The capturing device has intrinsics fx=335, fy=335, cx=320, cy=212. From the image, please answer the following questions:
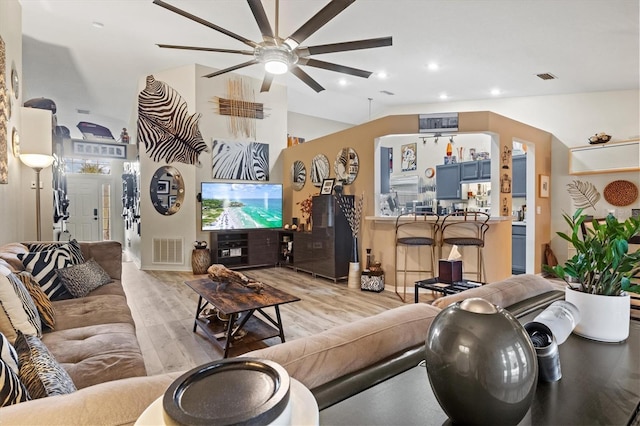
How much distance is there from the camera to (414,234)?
14.7 feet

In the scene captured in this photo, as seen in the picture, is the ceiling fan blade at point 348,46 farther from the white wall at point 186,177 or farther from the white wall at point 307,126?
the white wall at point 307,126

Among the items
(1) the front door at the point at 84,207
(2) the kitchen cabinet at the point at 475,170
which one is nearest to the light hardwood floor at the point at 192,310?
(2) the kitchen cabinet at the point at 475,170

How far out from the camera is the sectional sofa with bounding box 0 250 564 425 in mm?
597

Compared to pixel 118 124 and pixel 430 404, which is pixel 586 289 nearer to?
pixel 430 404

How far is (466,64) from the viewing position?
4.82 meters

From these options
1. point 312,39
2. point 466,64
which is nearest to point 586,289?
point 312,39

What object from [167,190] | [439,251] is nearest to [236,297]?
[439,251]

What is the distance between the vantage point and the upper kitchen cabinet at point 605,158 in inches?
194

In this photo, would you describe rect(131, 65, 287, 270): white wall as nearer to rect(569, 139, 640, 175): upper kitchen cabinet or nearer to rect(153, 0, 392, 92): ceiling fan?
rect(153, 0, 392, 92): ceiling fan

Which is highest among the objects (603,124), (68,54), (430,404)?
(68,54)

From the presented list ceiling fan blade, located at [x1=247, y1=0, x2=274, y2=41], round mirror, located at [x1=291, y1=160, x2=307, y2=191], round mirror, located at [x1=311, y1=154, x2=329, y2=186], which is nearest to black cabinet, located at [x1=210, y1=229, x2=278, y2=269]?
round mirror, located at [x1=291, y1=160, x2=307, y2=191]

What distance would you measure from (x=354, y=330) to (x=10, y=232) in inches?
159

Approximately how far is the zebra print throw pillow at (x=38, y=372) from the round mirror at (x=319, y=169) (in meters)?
4.90

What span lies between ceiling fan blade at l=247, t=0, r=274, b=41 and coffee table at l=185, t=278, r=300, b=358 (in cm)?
209
